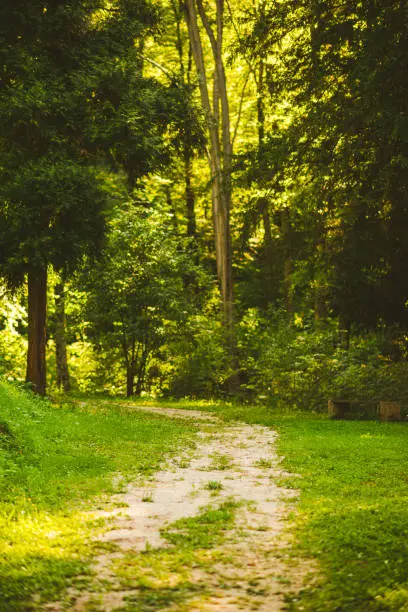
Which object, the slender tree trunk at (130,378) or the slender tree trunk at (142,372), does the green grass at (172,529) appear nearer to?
the slender tree trunk at (142,372)

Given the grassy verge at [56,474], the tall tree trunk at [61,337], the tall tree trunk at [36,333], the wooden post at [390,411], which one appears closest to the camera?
the grassy verge at [56,474]

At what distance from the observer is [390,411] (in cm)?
1733

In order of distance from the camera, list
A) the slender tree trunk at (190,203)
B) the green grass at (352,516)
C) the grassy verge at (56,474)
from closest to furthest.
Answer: the green grass at (352,516) → the grassy verge at (56,474) → the slender tree trunk at (190,203)

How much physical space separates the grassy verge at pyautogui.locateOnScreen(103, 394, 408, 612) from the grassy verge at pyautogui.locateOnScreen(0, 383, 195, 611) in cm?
187

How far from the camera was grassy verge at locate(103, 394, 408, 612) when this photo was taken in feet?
16.8

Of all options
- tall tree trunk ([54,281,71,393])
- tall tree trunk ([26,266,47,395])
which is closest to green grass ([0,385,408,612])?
tall tree trunk ([26,266,47,395])

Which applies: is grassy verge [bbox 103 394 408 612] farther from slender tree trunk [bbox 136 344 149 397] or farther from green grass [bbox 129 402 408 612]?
slender tree trunk [bbox 136 344 149 397]

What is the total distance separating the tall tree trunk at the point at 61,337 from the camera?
2309 cm

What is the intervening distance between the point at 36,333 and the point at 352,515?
10.8m

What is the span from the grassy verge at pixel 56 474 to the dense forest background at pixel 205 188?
3.63 m

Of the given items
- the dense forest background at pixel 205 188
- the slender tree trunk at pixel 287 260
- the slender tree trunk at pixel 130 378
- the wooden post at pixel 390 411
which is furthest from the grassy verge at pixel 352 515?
the slender tree trunk at pixel 130 378

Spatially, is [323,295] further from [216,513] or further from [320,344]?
[216,513]

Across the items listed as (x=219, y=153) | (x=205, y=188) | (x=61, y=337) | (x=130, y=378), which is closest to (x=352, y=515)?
(x=205, y=188)

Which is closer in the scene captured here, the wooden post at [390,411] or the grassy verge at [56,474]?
the grassy verge at [56,474]
